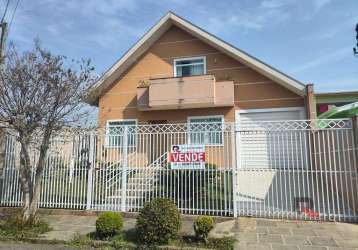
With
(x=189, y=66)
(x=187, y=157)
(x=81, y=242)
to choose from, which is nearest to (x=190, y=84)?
(x=189, y=66)

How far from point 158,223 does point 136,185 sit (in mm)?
2948

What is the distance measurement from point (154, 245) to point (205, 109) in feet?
30.6

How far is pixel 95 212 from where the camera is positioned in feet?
30.8

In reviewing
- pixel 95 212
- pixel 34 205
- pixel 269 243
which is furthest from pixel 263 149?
pixel 34 205

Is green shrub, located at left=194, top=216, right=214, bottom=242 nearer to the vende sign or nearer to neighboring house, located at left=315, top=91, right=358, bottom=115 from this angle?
the vende sign

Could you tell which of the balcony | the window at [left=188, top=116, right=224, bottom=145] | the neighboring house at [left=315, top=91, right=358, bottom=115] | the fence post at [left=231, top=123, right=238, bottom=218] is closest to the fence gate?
the fence post at [left=231, top=123, right=238, bottom=218]

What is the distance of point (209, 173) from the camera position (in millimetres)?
9008

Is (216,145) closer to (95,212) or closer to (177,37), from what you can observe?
(95,212)

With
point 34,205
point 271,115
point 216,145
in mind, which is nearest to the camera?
point 34,205

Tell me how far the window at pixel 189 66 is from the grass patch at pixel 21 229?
10.2 metres

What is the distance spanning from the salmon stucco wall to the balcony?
0.69 metres

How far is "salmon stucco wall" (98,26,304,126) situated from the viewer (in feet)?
48.0

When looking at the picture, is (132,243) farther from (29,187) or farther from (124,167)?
(29,187)

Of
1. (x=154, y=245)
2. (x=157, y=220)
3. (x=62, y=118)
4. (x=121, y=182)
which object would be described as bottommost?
(x=154, y=245)
